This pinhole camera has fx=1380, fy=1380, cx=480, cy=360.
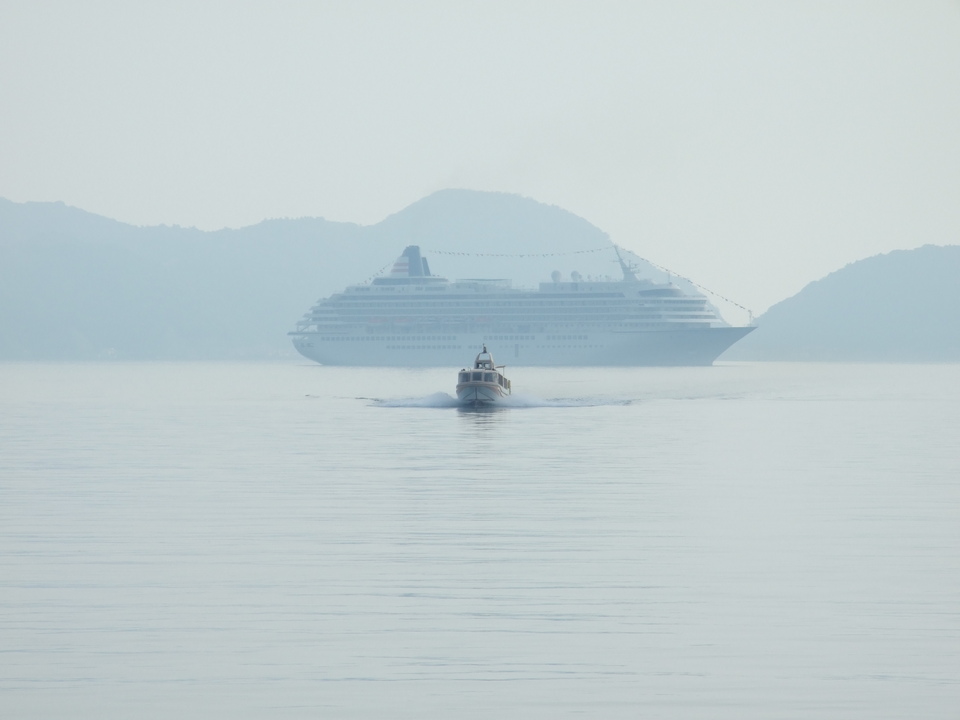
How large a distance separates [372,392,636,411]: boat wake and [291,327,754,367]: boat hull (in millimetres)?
79332

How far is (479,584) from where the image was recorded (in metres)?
15.9

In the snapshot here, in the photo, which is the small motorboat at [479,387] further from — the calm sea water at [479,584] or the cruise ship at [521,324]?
Result: the cruise ship at [521,324]

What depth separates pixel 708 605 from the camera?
14695mm

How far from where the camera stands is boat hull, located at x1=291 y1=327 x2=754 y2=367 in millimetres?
151750

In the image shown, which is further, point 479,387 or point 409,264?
point 409,264

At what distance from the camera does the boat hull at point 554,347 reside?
5974 inches

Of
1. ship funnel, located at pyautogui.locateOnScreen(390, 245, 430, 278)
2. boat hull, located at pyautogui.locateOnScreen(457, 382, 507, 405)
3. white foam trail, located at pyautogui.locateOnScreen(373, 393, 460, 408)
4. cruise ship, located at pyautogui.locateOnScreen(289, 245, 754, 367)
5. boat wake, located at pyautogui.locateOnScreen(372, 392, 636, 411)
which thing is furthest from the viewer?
ship funnel, located at pyautogui.locateOnScreen(390, 245, 430, 278)

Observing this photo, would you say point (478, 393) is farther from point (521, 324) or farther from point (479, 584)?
point (521, 324)

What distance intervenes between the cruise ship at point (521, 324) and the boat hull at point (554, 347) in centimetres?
11

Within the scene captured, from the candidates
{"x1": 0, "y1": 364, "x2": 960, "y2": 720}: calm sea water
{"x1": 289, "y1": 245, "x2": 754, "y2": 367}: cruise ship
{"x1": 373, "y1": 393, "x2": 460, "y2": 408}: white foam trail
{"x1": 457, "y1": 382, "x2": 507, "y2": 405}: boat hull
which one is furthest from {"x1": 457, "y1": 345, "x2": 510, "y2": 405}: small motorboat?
{"x1": 289, "y1": 245, "x2": 754, "y2": 367}: cruise ship

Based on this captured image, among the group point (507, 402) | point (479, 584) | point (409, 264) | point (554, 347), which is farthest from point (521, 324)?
point (479, 584)

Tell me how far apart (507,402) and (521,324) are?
9033 centimetres

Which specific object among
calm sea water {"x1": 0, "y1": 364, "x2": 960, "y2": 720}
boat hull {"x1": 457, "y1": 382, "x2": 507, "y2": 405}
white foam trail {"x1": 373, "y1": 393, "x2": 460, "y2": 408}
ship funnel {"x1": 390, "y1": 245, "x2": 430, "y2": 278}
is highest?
ship funnel {"x1": 390, "y1": 245, "x2": 430, "y2": 278}

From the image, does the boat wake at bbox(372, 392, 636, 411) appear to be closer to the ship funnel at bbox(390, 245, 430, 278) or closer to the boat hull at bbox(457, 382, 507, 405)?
the boat hull at bbox(457, 382, 507, 405)
